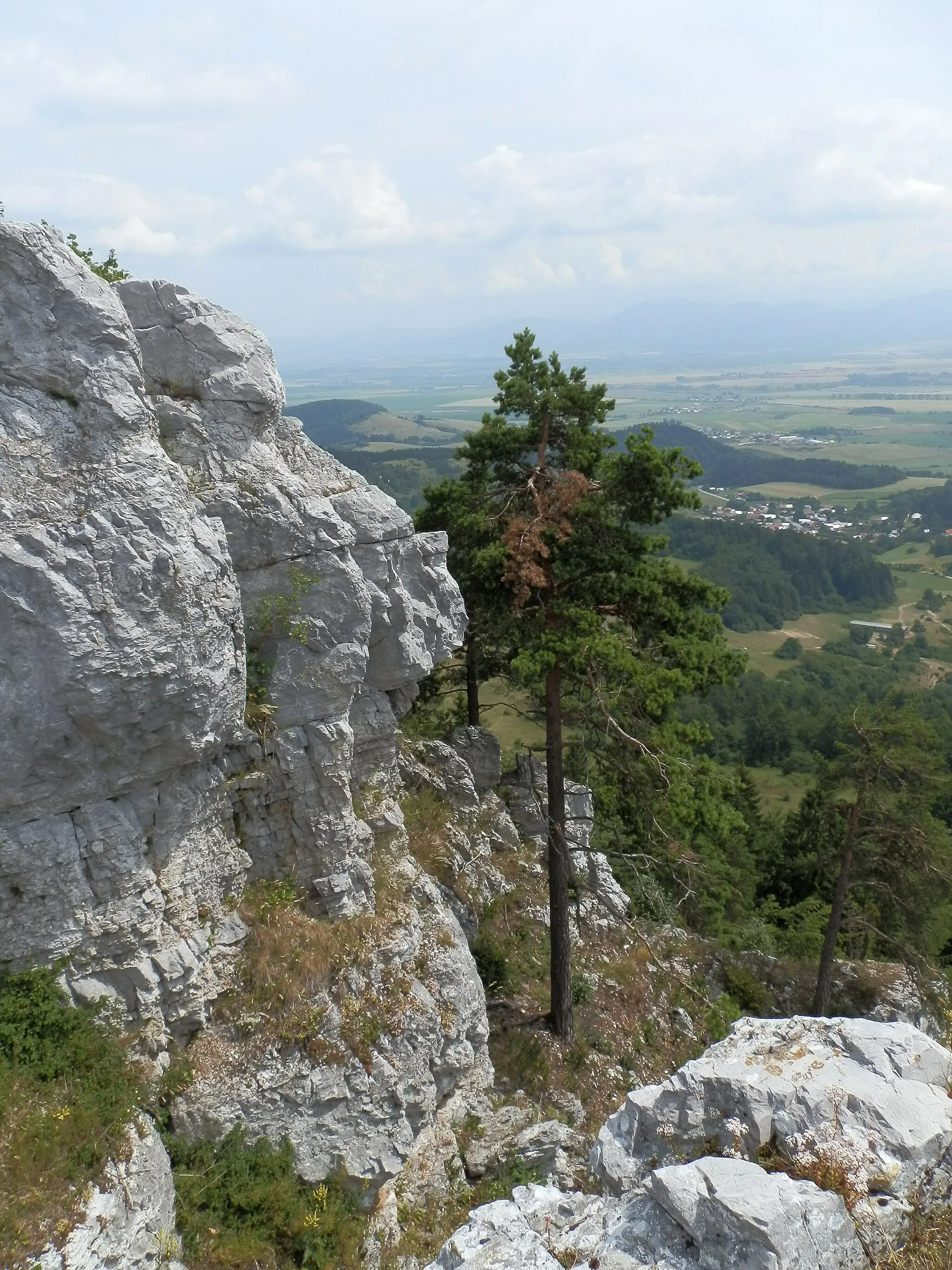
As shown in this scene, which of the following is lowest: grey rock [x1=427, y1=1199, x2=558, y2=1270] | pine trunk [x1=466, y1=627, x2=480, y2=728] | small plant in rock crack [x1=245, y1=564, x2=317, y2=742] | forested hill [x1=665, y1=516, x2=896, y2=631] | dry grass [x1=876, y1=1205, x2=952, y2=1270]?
forested hill [x1=665, y1=516, x2=896, y2=631]

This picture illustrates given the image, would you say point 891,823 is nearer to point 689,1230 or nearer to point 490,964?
point 490,964

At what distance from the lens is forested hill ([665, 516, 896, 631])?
105 metres

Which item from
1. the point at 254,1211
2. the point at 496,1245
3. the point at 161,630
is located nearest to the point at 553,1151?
the point at 254,1211

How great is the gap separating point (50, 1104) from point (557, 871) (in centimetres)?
827

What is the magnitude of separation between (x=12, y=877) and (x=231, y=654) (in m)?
3.27

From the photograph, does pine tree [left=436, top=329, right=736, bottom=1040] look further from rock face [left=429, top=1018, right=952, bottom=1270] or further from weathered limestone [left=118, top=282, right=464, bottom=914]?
rock face [left=429, top=1018, right=952, bottom=1270]

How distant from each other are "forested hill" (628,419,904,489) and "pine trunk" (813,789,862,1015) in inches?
6039

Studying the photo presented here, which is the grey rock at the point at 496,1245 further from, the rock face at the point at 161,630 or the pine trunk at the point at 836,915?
the pine trunk at the point at 836,915

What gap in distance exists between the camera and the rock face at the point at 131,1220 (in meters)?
7.73

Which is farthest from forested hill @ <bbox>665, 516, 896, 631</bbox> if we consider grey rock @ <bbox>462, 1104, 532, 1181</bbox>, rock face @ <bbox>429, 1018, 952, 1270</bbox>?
rock face @ <bbox>429, 1018, 952, 1270</bbox>

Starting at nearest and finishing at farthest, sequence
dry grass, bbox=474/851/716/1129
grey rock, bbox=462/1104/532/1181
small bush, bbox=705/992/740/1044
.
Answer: grey rock, bbox=462/1104/532/1181, dry grass, bbox=474/851/716/1129, small bush, bbox=705/992/740/1044

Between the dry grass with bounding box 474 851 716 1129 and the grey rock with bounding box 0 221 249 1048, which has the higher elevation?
the grey rock with bounding box 0 221 249 1048

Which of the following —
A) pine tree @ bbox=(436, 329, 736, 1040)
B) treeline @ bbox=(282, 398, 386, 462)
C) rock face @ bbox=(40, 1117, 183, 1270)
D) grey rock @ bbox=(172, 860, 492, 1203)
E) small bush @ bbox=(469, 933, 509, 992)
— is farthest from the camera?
treeline @ bbox=(282, 398, 386, 462)

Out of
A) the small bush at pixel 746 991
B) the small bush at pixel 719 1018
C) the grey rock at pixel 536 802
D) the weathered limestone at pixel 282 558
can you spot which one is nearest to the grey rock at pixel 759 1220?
the weathered limestone at pixel 282 558
